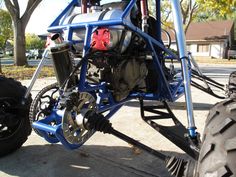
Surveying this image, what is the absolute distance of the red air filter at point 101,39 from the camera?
303cm

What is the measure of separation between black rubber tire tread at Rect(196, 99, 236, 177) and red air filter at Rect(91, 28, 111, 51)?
4.24 feet

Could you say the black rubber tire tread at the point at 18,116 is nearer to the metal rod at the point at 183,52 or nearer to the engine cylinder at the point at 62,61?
the engine cylinder at the point at 62,61

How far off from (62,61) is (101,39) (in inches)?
16.4

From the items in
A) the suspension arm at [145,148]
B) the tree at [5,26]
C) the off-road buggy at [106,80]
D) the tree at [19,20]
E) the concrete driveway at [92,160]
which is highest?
the tree at [5,26]

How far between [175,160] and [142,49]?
4.85 ft

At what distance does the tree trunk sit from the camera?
17.8 metres

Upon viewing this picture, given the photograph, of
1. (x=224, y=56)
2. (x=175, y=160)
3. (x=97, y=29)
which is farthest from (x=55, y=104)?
(x=224, y=56)

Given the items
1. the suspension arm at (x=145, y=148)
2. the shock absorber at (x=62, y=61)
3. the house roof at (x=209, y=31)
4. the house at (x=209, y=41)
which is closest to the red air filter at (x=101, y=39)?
the shock absorber at (x=62, y=61)

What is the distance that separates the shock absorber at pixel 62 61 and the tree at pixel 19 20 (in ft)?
50.9

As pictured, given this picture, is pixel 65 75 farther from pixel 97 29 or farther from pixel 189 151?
pixel 189 151

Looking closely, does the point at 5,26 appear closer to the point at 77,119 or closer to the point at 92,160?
the point at 92,160

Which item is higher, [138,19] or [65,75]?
[138,19]

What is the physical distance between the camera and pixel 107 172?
127 inches

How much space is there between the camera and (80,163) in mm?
3453
